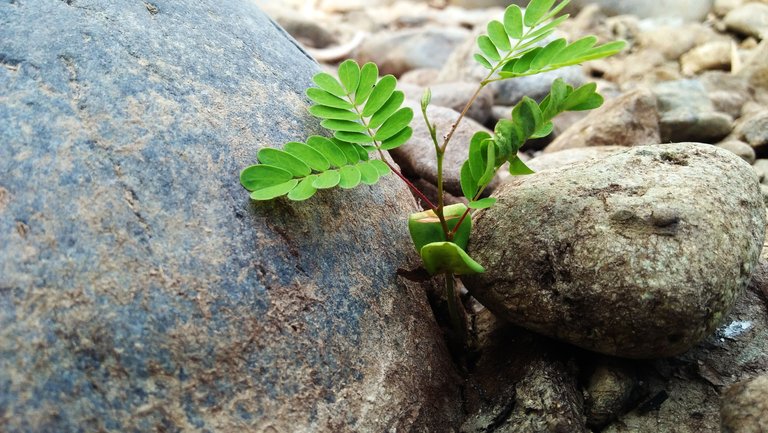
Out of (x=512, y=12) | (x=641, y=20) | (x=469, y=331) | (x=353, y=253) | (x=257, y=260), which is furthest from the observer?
(x=641, y=20)

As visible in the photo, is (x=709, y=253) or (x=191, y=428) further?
(x=709, y=253)

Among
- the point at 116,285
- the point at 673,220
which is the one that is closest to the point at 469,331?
the point at 673,220

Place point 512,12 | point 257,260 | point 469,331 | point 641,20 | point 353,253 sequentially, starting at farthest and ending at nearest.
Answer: point 641,20
point 469,331
point 512,12
point 353,253
point 257,260

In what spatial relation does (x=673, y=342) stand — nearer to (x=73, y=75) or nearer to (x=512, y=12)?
(x=512, y=12)

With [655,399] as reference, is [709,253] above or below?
above

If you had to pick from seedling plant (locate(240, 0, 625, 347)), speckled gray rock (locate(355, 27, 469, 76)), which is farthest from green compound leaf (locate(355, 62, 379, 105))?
speckled gray rock (locate(355, 27, 469, 76))

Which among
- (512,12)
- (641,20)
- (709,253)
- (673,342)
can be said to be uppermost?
(512,12)
